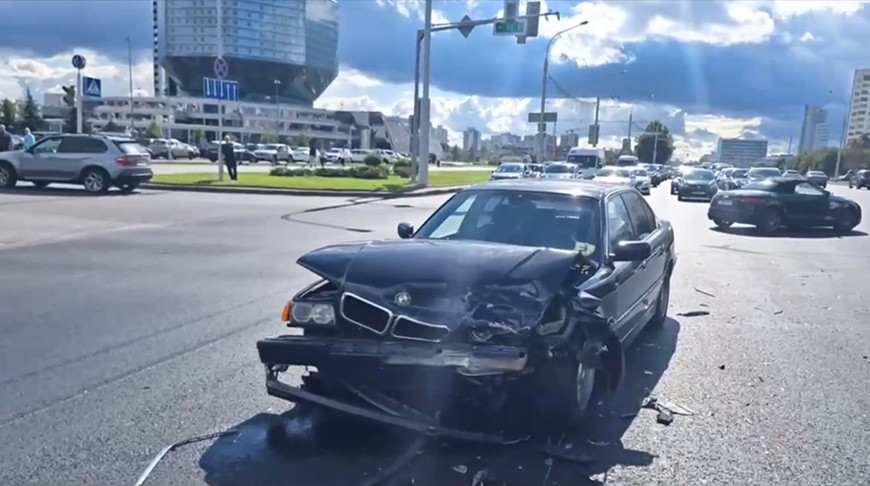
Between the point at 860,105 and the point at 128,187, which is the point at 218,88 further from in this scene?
the point at 860,105

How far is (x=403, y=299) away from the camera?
3.64 m

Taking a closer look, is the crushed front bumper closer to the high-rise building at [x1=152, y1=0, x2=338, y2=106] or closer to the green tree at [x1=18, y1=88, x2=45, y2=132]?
the green tree at [x1=18, y1=88, x2=45, y2=132]

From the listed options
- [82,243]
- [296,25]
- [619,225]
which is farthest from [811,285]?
[296,25]

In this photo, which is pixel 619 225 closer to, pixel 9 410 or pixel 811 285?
pixel 9 410

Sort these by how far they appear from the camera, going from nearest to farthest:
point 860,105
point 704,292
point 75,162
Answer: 1. point 704,292
2. point 75,162
3. point 860,105

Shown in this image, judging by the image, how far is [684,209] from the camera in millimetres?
25000

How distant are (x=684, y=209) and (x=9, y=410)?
80.0 feet

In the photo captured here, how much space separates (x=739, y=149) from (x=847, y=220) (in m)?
147

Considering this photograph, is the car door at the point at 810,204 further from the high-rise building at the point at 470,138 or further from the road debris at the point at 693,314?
the high-rise building at the point at 470,138

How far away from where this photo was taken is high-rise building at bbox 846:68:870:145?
10481cm

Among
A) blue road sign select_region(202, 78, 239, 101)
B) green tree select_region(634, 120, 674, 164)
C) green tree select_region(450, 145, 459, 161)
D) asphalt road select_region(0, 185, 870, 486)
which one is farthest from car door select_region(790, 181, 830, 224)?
green tree select_region(450, 145, 459, 161)

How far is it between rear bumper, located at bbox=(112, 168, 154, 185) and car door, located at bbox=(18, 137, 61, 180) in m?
1.87

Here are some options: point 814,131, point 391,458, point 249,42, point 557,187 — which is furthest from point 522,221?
point 814,131

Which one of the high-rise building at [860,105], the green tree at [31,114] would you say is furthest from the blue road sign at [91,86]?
the high-rise building at [860,105]
